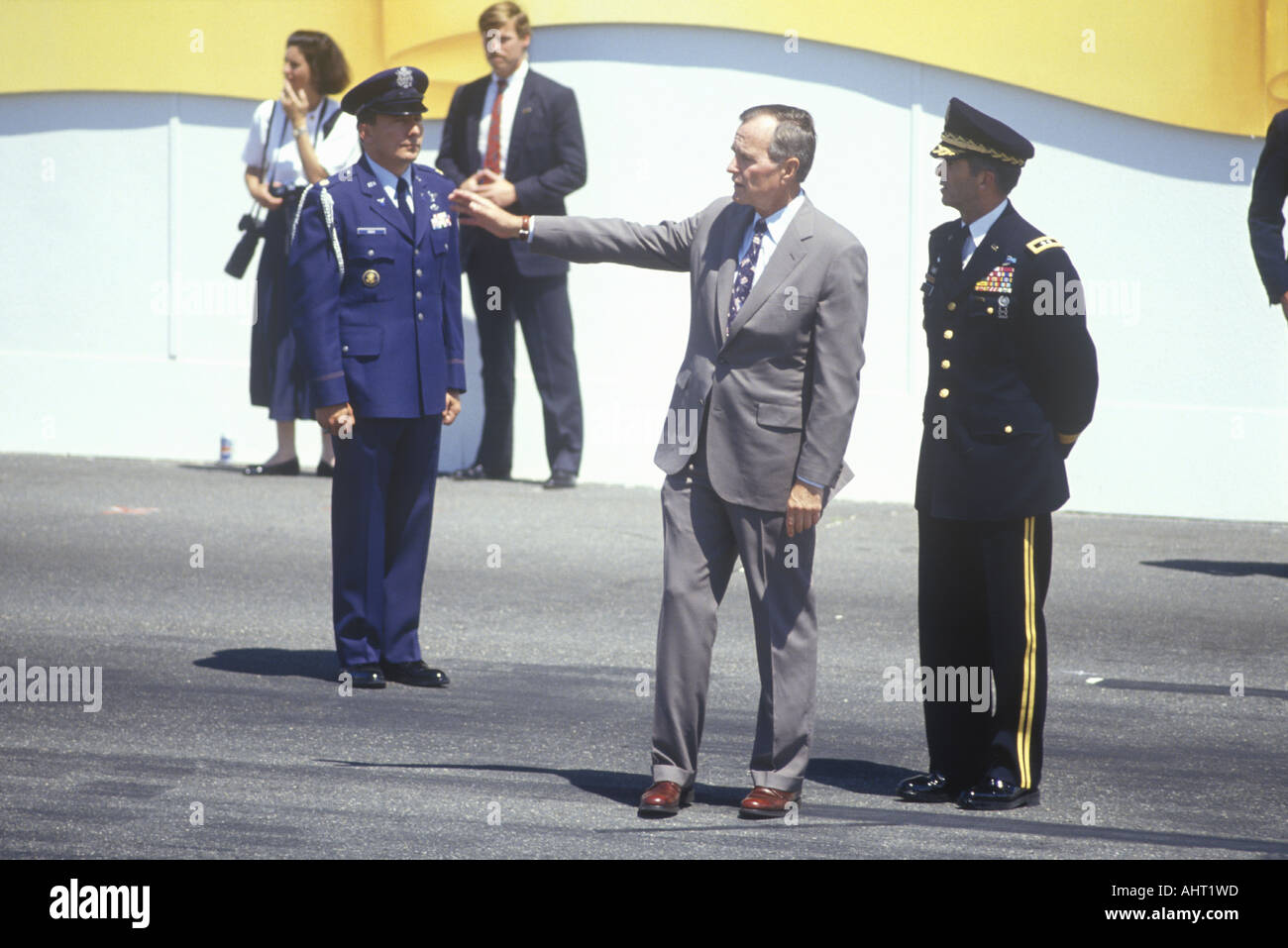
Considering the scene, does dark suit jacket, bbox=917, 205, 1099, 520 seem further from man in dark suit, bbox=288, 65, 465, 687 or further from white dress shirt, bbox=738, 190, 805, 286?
man in dark suit, bbox=288, 65, 465, 687

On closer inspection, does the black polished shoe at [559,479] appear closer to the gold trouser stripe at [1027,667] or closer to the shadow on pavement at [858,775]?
the shadow on pavement at [858,775]

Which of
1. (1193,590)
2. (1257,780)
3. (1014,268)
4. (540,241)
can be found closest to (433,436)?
(540,241)

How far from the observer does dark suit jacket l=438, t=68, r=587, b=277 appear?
1165 cm

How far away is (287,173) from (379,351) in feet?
15.9

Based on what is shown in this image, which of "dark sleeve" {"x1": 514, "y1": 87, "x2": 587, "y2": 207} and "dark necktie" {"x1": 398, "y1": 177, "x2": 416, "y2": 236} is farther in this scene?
"dark sleeve" {"x1": 514, "y1": 87, "x2": 587, "y2": 207}

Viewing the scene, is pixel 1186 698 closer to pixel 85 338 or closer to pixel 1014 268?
pixel 1014 268

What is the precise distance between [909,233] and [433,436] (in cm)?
520

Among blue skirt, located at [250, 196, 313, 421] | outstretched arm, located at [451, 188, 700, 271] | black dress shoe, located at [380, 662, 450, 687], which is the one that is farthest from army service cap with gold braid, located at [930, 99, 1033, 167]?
blue skirt, located at [250, 196, 313, 421]

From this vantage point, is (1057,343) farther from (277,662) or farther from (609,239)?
(277,662)

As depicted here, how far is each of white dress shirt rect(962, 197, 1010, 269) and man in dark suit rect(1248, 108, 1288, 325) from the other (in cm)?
348

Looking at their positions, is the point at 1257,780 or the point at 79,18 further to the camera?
the point at 79,18

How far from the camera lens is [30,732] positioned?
21.2 feet

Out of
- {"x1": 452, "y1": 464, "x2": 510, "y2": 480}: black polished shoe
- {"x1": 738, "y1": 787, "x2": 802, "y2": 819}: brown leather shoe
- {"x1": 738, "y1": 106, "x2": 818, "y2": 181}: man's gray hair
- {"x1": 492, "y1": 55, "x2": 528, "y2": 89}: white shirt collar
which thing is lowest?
{"x1": 738, "y1": 787, "x2": 802, "y2": 819}: brown leather shoe

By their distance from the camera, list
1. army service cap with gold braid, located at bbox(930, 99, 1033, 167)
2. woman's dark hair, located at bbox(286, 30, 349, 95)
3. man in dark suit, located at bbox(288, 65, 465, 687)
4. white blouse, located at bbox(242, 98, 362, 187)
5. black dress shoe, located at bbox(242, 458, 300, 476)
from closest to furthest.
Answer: army service cap with gold braid, located at bbox(930, 99, 1033, 167), man in dark suit, located at bbox(288, 65, 465, 687), white blouse, located at bbox(242, 98, 362, 187), woman's dark hair, located at bbox(286, 30, 349, 95), black dress shoe, located at bbox(242, 458, 300, 476)
